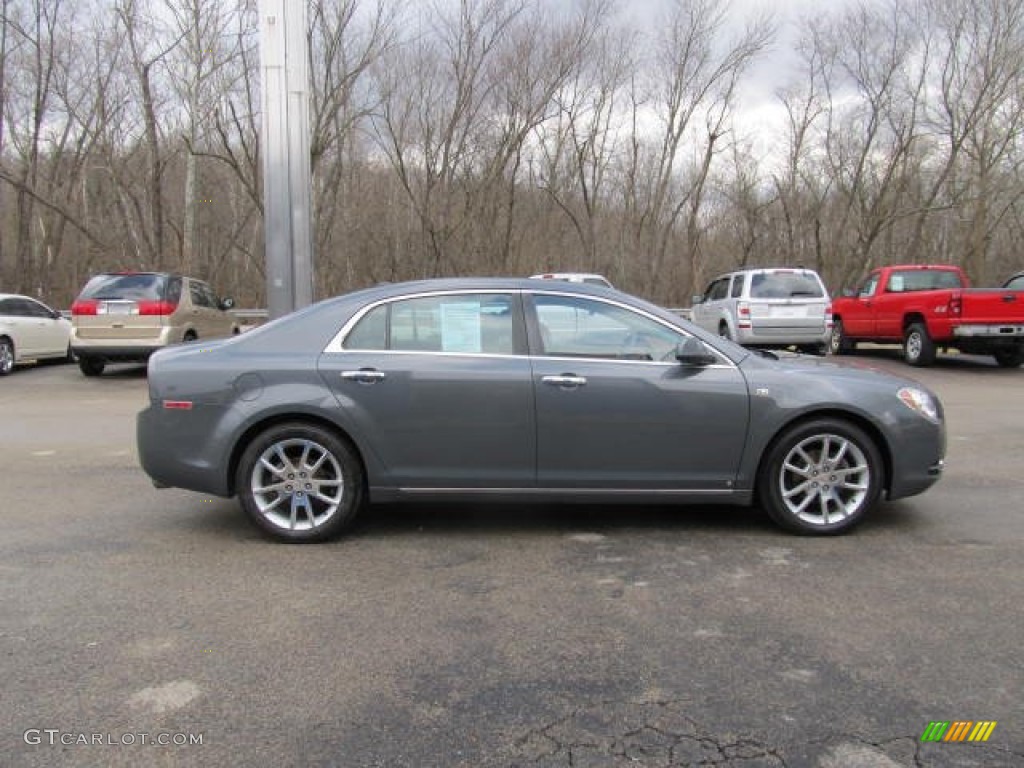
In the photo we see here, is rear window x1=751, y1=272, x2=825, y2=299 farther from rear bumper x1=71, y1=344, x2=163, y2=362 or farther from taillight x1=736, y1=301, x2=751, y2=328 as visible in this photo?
rear bumper x1=71, y1=344, x2=163, y2=362

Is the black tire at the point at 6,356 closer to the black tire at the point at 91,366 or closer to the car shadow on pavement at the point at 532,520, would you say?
the black tire at the point at 91,366

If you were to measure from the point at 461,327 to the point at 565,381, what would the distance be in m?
0.71

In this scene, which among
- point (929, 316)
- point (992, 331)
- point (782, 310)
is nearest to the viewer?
point (992, 331)

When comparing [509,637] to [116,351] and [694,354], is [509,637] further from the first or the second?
[116,351]

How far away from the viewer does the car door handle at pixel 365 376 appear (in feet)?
14.9

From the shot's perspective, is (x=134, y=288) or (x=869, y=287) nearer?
(x=134, y=288)

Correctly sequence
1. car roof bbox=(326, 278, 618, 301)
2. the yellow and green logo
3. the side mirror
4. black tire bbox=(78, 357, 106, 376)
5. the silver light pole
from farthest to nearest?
black tire bbox=(78, 357, 106, 376), the silver light pole, car roof bbox=(326, 278, 618, 301), the side mirror, the yellow and green logo

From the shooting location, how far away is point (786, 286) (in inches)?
552

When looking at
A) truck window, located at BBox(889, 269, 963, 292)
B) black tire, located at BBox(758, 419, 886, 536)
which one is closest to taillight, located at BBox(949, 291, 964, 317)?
truck window, located at BBox(889, 269, 963, 292)

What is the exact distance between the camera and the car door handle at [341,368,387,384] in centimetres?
454

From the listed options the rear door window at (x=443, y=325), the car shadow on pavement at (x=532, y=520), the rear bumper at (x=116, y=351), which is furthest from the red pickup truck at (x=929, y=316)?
the rear bumper at (x=116, y=351)

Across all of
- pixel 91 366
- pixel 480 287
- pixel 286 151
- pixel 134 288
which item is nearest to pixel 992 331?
pixel 480 287

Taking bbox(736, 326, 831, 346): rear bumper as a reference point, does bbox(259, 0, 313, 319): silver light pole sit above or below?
above

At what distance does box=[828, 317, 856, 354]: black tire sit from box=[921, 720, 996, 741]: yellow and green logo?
14.8 m
